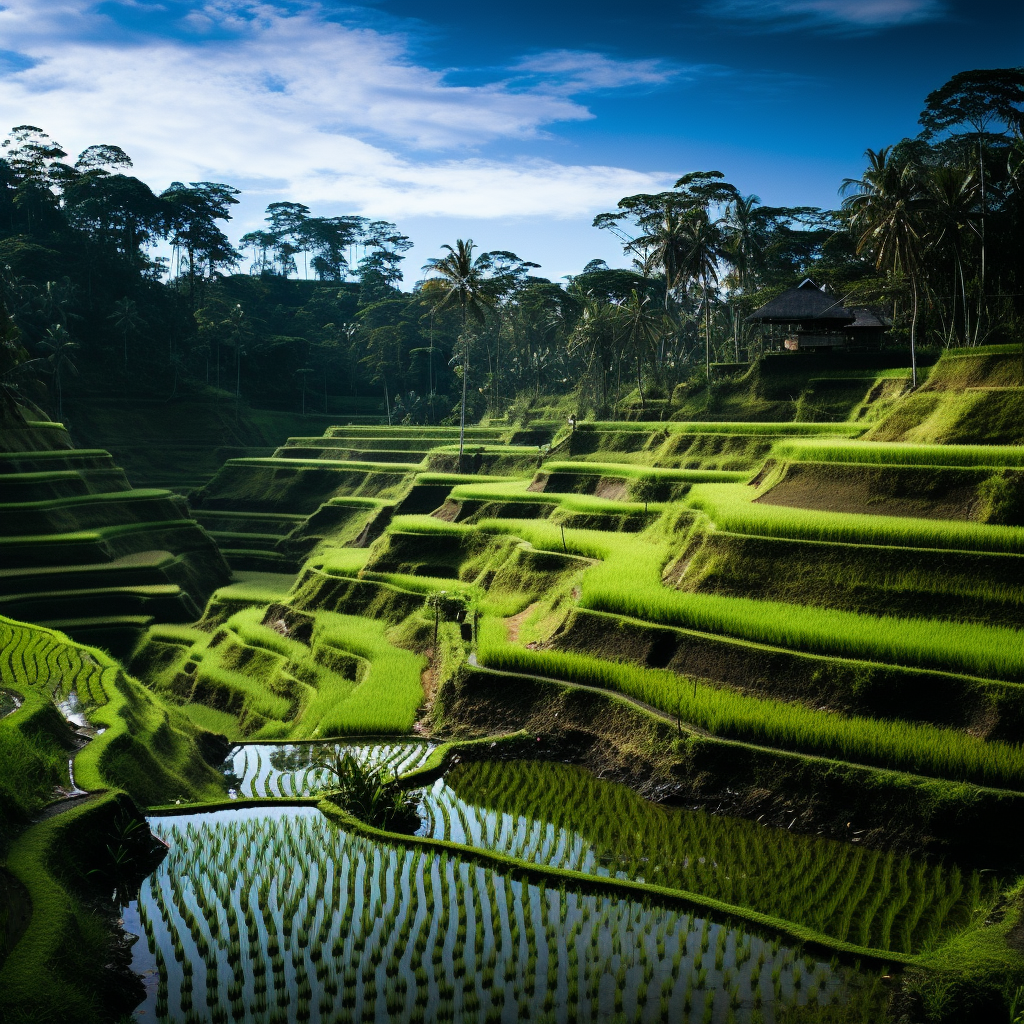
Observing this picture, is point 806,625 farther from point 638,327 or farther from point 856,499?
point 638,327

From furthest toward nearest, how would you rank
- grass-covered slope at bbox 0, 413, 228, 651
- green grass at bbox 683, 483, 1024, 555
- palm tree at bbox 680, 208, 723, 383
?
palm tree at bbox 680, 208, 723, 383
grass-covered slope at bbox 0, 413, 228, 651
green grass at bbox 683, 483, 1024, 555

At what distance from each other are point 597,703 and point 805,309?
23.0 meters

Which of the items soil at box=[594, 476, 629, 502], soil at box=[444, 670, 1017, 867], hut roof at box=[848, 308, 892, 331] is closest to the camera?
soil at box=[444, 670, 1017, 867]

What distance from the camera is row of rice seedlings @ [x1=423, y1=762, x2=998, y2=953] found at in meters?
8.92

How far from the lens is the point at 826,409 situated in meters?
30.4

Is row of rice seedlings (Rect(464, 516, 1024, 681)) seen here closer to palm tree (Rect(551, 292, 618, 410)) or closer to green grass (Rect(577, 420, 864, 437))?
green grass (Rect(577, 420, 864, 437))

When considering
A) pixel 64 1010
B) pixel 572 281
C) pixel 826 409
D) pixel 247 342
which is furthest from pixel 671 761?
pixel 247 342

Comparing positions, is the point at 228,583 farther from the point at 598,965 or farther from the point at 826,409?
the point at 598,965

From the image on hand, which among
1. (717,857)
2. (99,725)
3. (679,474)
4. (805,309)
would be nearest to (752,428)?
(679,474)

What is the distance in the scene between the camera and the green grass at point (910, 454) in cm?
1706

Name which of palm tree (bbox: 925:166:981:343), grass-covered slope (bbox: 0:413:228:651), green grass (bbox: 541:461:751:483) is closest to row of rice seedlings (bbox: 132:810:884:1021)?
green grass (bbox: 541:461:751:483)

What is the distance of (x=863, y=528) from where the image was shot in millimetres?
15133

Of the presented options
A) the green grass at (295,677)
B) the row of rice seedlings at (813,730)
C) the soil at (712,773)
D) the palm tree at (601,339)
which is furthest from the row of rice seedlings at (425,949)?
the palm tree at (601,339)

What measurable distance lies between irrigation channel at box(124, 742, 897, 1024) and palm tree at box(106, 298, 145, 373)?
5418cm
